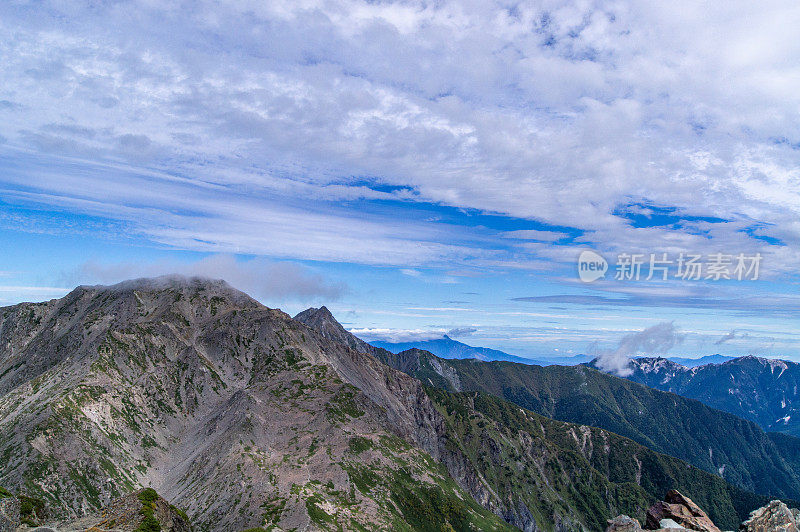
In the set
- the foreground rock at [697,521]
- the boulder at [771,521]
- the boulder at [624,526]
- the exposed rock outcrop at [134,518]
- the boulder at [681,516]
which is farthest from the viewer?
the exposed rock outcrop at [134,518]

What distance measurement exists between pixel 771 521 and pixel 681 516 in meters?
8.87

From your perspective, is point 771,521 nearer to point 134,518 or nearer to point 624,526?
point 624,526

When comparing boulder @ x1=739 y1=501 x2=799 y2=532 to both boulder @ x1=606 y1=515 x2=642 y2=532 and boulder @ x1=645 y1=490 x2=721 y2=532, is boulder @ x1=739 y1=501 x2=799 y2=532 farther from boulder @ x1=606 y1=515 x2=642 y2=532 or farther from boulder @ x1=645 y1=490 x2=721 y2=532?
boulder @ x1=606 y1=515 x2=642 y2=532

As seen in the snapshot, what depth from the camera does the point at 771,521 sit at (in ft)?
158

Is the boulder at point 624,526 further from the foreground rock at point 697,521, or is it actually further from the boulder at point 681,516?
the boulder at point 681,516

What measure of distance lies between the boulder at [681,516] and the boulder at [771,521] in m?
3.72

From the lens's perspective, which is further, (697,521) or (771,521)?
(697,521)

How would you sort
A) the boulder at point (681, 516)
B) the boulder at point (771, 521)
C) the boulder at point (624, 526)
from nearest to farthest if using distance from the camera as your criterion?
the boulder at point (624, 526)
the boulder at point (771, 521)
the boulder at point (681, 516)

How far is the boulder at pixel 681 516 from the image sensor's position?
5119 cm

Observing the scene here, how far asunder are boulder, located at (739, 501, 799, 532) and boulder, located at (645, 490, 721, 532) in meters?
3.72

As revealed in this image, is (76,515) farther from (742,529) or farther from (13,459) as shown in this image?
(742,529)

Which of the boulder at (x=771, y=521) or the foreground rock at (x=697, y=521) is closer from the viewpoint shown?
the foreground rock at (x=697, y=521)

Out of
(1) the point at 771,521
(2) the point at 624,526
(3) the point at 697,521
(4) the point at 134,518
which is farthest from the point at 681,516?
(4) the point at 134,518

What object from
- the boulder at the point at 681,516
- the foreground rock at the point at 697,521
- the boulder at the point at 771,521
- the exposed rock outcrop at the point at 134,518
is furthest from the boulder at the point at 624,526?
the exposed rock outcrop at the point at 134,518
